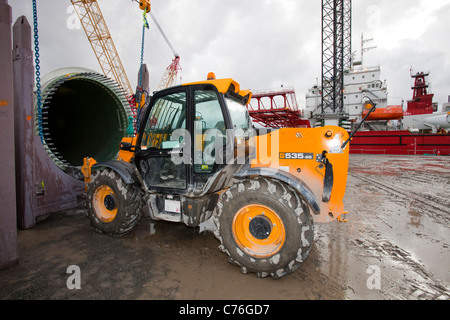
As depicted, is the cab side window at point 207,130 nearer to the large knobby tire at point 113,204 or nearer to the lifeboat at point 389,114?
the large knobby tire at point 113,204

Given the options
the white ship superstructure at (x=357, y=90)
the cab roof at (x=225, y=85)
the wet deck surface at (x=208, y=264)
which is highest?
the white ship superstructure at (x=357, y=90)

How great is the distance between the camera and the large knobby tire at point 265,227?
94.2 inches

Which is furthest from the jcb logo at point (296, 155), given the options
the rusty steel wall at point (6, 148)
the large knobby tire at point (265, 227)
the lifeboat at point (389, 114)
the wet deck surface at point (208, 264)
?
the lifeboat at point (389, 114)

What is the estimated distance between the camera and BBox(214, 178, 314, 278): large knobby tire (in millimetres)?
2393

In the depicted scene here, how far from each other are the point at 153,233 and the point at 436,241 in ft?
14.6

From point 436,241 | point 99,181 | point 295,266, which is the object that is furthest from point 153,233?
point 436,241

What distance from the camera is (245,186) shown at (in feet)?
8.61

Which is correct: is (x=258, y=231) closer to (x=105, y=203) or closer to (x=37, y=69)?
(x=105, y=203)

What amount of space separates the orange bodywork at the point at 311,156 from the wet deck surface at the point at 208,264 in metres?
0.75

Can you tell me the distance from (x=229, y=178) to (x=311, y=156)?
1.11m

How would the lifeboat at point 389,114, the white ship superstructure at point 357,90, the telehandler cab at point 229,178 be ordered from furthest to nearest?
the white ship superstructure at point 357,90, the lifeboat at point 389,114, the telehandler cab at point 229,178

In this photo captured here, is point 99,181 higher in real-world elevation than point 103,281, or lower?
higher

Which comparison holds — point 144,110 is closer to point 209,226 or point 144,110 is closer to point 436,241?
point 209,226
